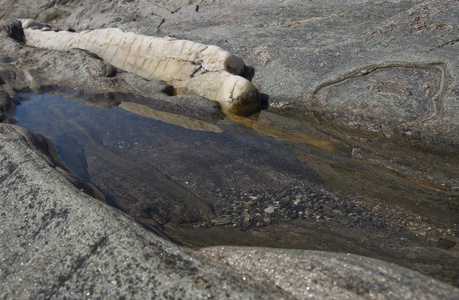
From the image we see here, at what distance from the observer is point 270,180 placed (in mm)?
3576

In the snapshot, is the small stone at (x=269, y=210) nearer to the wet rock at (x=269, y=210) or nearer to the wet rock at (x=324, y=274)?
the wet rock at (x=269, y=210)

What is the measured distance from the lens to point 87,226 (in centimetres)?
216

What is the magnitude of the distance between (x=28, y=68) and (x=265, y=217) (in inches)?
242

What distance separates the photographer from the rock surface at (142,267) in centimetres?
171

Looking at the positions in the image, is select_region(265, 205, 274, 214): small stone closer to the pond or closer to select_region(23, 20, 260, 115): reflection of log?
the pond

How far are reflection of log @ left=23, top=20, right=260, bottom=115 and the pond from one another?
0.43 m

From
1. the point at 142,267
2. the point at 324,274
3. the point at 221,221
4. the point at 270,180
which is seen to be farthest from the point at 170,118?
the point at 324,274

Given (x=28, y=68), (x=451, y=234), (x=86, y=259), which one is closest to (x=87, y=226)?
(x=86, y=259)

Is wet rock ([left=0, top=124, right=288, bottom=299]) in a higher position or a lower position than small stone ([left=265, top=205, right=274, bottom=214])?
higher

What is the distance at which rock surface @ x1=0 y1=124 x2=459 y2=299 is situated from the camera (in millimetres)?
1709

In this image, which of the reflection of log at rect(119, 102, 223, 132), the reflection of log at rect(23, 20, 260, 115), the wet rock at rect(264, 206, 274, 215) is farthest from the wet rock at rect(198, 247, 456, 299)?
the reflection of log at rect(23, 20, 260, 115)

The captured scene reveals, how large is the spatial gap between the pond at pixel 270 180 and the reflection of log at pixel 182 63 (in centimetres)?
43

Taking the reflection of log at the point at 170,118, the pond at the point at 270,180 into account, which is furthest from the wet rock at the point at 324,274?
the reflection of log at the point at 170,118

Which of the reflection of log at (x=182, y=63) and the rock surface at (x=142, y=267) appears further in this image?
the reflection of log at (x=182, y=63)
